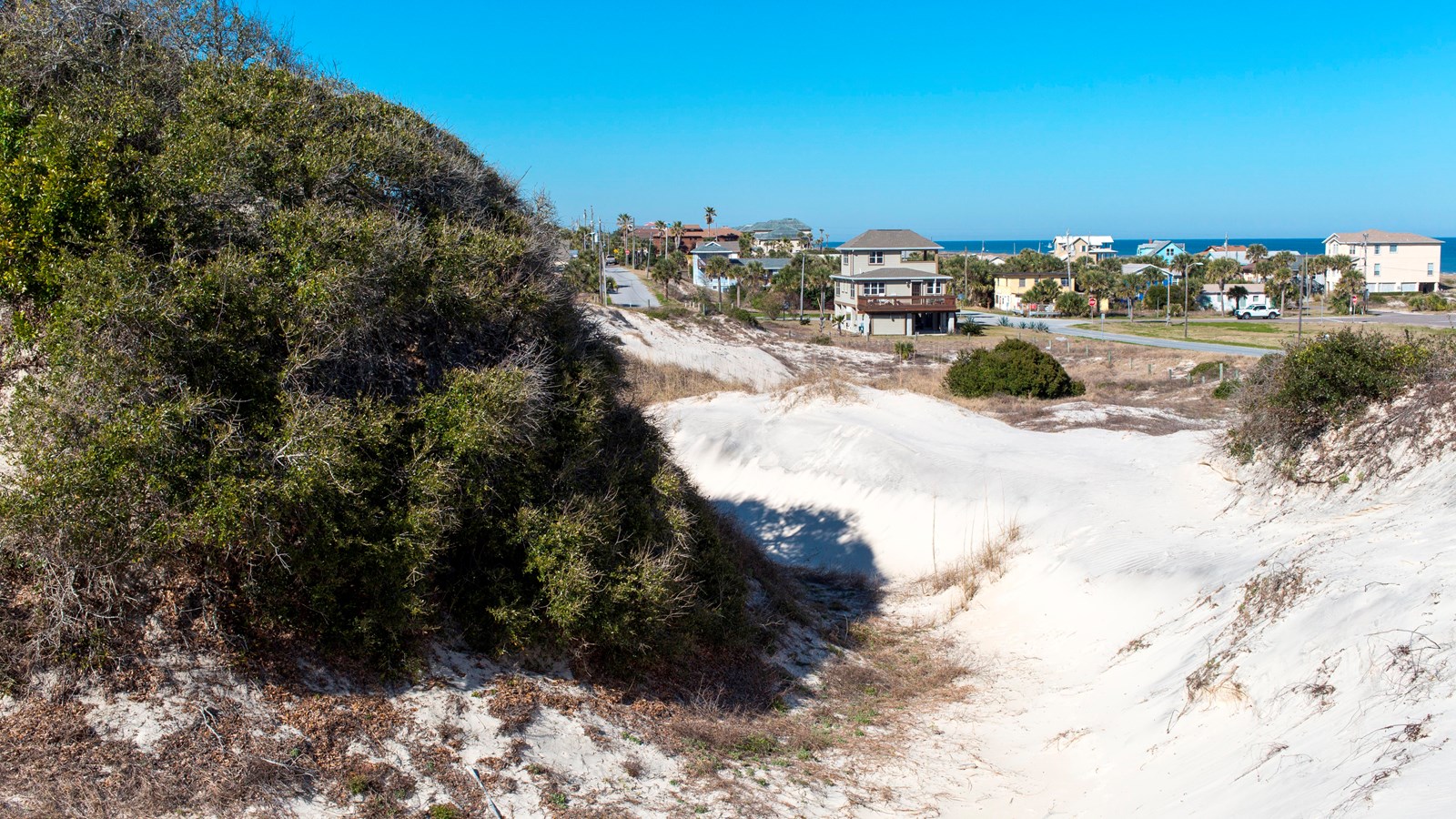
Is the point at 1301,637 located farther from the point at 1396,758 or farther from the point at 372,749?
the point at 372,749

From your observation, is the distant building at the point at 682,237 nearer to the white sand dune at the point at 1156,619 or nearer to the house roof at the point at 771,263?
the house roof at the point at 771,263

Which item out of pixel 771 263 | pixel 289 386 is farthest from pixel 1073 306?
pixel 289 386

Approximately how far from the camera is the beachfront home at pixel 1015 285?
10512 cm

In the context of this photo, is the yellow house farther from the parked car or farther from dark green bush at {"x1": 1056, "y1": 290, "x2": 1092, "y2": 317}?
the parked car

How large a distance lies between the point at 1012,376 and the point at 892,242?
43372 mm

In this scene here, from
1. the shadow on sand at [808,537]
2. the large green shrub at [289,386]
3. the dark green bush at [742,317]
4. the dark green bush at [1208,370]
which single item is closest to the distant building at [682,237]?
the dark green bush at [742,317]

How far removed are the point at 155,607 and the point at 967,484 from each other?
17.1 metres

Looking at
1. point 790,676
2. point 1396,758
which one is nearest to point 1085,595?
point 790,676

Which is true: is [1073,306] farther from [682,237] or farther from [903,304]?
[682,237]

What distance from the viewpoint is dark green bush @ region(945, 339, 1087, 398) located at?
3744 cm

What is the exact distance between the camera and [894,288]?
244 ft

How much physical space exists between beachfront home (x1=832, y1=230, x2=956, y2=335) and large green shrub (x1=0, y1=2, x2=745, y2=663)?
6118cm

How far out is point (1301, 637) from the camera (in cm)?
1034

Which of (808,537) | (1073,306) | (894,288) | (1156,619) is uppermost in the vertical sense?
(894,288)
